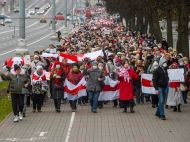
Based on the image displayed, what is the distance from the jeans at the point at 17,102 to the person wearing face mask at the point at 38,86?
1.68 m

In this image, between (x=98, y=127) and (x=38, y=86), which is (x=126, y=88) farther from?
(x=98, y=127)

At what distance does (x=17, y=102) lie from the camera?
1845cm

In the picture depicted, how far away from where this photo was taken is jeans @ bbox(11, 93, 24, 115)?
1831cm

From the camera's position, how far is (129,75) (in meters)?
20.8

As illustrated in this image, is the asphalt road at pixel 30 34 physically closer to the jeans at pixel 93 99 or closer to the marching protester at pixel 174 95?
the jeans at pixel 93 99

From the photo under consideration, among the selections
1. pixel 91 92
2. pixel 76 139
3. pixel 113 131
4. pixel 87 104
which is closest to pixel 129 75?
pixel 91 92

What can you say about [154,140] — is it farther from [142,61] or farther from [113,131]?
[142,61]

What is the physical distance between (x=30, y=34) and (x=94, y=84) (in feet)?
263

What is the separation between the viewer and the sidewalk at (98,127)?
51.5 ft

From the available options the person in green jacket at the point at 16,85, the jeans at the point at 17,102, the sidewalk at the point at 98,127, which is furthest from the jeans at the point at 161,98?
the jeans at the point at 17,102

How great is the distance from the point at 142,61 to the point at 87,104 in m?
2.80

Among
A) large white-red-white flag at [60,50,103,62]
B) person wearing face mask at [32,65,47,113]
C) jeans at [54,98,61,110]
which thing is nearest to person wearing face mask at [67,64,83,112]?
jeans at [54,98,61,110]

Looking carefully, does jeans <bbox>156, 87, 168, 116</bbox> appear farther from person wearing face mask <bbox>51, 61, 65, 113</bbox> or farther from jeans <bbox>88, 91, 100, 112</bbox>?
person wearing face mask <bbox>51, 61, 65, 113</bbox>

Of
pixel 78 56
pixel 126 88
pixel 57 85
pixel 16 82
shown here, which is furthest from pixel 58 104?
pixel 78 56
